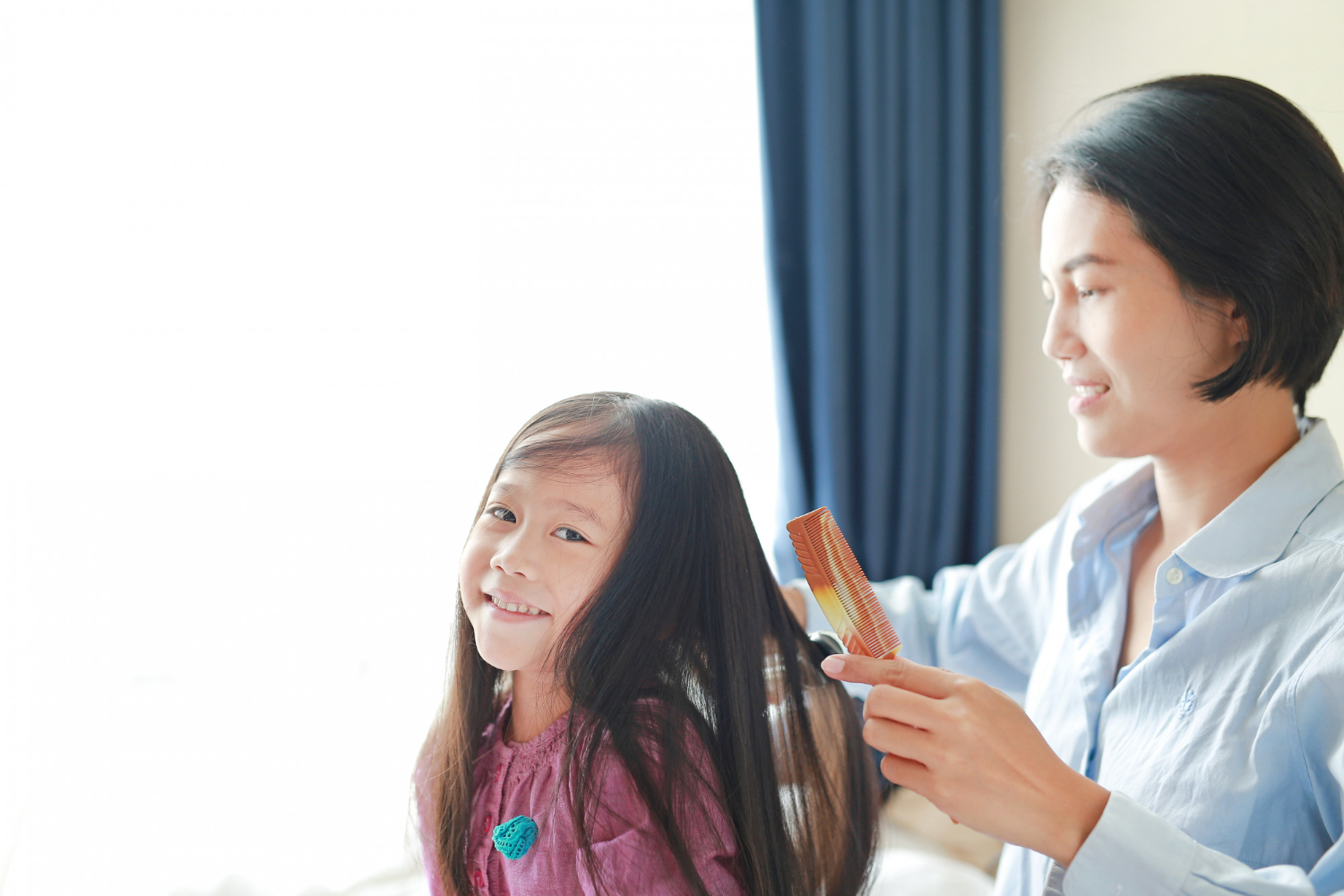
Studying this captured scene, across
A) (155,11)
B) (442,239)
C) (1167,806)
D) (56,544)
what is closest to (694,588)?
(1167,806)

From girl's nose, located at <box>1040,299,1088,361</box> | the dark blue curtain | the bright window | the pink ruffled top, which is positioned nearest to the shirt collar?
girl's nose, located at <box>1040,299,1088,361</box>

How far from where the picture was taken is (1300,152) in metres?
0.84

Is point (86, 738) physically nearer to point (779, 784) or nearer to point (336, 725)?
point (336, 725)

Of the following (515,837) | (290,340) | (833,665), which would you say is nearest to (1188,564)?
(833,665)

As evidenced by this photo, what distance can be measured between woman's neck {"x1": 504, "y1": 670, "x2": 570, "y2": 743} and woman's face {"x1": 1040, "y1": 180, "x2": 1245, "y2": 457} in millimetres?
639

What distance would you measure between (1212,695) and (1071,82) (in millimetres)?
1259

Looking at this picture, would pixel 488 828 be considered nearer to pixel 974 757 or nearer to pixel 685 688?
pixel 685 688

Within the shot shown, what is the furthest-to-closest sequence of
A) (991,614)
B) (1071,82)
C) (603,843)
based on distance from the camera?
(1071,82) < (991,614) < (603,843)

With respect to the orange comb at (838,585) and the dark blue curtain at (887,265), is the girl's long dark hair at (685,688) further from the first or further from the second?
the dark blue curtain at (887,265)

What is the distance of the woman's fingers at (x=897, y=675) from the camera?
0.70 meters

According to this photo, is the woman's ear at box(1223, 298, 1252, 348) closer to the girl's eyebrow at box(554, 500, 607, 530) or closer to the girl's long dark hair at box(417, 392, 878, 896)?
the girl's long dark hair at box(417, 392, 878, 896)

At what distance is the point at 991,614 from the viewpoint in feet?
4.24

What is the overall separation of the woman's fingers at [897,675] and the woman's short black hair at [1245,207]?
44 cm

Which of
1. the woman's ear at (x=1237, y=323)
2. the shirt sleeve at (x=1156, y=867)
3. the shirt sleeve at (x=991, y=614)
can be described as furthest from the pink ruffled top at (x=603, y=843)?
the woman's ear at (x=1237, y=323)
